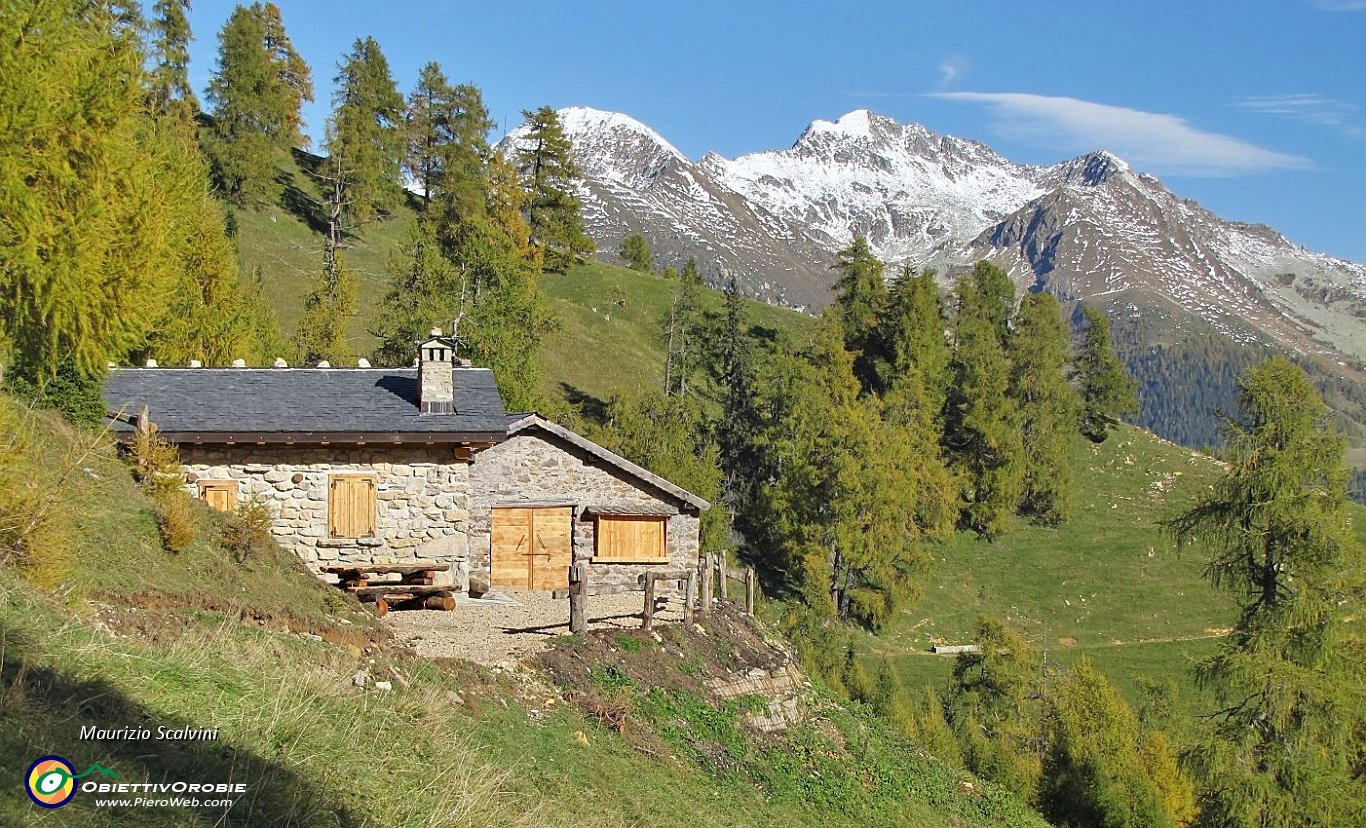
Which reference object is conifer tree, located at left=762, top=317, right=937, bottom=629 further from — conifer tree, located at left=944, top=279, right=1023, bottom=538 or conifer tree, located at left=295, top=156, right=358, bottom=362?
conifer tree, located at left=295, top=156, right=358, bottom=362

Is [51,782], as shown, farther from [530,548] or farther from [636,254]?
[636,254]

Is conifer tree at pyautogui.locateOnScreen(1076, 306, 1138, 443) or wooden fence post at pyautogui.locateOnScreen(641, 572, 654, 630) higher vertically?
conifer tree at pyautogui.locateOnScreen(1076, 306, 1138, 443)

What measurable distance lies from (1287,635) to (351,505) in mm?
20680

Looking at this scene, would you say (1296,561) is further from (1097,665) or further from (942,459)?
(942,459)

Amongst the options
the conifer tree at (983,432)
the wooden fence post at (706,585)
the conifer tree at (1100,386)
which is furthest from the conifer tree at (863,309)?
the wooden fence post at (706,585)

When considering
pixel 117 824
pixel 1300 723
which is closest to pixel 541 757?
pixel 117 824

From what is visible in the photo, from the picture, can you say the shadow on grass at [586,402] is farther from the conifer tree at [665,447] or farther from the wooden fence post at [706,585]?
the wooden fence post at [706,585]

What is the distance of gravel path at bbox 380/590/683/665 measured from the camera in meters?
16.8

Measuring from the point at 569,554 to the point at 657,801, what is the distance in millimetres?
14367

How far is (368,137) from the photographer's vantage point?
69.3m

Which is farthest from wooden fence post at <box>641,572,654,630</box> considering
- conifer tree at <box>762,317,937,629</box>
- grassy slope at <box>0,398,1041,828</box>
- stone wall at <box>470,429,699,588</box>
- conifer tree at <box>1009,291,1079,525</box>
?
conifer tree at <box>1009,291,1079,525</box>

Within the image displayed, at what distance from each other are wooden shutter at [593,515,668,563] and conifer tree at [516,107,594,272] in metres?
50.9

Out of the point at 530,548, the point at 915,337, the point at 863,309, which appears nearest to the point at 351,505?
the point at 530,548

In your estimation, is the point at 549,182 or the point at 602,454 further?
the point at 549,182
